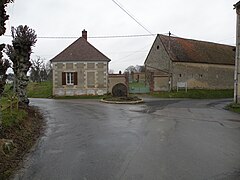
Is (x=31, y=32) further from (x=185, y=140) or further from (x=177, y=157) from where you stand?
(x=177, y=157)

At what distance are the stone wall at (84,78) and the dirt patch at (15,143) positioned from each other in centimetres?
2110

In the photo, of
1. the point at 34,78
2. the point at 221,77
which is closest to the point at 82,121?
the point at 221,77

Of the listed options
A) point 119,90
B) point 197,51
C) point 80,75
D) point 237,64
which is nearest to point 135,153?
point 237,64

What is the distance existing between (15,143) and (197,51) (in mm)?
36397

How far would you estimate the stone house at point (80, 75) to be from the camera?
104ft

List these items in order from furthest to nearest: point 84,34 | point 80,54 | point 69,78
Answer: point 84,34
point 80,54
point 69,78

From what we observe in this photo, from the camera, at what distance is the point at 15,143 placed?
24.7 ft

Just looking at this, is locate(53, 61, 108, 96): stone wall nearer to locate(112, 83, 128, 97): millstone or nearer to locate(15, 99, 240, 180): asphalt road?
locate(112, 83, 128, 97): millstone

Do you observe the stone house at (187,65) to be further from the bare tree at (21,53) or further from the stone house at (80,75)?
the bare tree at (21,53)

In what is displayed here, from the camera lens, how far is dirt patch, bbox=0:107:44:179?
229 inches

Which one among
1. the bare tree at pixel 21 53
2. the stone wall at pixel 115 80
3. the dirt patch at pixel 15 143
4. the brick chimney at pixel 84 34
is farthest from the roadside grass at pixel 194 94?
the dirt patch at pixel 15 143

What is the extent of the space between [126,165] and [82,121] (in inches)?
280

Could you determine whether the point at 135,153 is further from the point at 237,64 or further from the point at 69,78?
the point at 69,78

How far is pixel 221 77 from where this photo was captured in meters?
40.1
